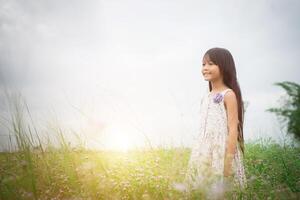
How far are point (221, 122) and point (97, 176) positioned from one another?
5.50 feet

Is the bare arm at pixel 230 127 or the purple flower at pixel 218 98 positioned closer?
the bare arm at pixel 230 127

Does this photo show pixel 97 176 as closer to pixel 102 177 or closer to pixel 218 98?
pixel 102 177

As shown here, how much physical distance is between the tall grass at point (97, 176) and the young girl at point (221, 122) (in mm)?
261

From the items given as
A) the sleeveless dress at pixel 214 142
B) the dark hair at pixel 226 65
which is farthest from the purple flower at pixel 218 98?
the dark hair at pixel 226 65

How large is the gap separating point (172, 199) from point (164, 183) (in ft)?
1.37

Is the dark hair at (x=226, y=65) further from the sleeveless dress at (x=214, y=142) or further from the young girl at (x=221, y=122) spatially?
the sleeveless dress at (x=214, y=142)

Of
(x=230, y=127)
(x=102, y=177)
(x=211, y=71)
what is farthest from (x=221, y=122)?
(x=102, y=177)

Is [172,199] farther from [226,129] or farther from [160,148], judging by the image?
[160,148]

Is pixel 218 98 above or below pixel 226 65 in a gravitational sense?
below

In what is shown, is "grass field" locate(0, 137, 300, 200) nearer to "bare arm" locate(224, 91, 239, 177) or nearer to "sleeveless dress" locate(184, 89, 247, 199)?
"sleeveless dress" locate(184, 89, 247, 199)

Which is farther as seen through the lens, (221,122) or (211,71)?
(211,71)

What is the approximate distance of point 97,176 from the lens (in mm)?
4395

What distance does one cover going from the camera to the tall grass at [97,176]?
3.70 meters

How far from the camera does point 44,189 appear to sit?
15.8 feet
